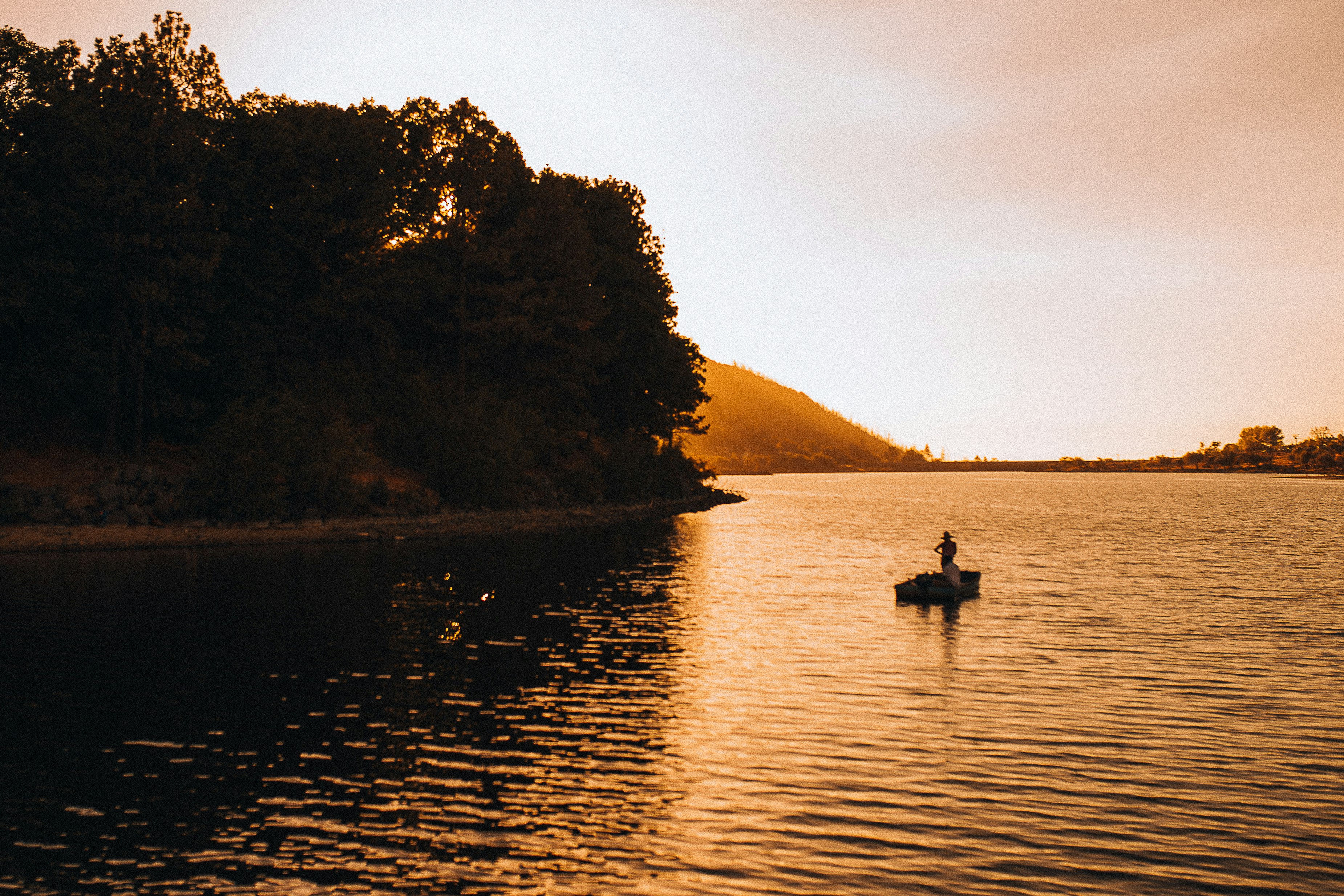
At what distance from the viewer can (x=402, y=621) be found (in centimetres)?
3266

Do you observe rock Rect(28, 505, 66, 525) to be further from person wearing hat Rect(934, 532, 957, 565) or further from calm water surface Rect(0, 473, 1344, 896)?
person wearing hat Rect(934, 532, 957, 565)

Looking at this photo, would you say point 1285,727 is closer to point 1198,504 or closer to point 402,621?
point 402,621

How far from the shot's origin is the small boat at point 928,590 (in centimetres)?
3831

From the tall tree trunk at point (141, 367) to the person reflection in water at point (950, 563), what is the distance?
178ft

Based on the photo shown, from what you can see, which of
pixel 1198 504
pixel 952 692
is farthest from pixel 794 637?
pixel 1198 504

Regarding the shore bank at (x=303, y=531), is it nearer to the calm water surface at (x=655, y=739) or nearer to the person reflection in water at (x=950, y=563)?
the calm water surface at (x=655, y=739)

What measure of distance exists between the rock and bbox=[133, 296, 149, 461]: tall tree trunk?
276 inches

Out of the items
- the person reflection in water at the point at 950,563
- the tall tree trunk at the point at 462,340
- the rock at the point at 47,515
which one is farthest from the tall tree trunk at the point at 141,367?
the person reflection in water at the point at 950,563

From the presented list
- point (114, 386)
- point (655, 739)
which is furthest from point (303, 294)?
point (655, 739)

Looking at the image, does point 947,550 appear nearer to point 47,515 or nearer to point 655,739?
point 655,739

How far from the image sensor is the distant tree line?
6003 centimetres

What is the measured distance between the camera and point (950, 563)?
39.5 m

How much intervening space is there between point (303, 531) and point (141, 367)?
1602cm

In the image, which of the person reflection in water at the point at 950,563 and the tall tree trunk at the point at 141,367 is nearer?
the person reflection in water at the point at 950,563
